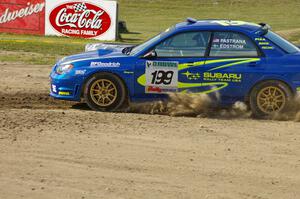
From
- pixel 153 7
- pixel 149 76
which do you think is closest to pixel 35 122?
pixel 149 76

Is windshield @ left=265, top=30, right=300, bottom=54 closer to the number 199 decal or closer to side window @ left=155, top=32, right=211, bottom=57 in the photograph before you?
side window @ left=155, top=32, right=211, bottom=57

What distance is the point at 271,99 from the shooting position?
961cm

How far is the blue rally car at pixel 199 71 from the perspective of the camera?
9.56 meters

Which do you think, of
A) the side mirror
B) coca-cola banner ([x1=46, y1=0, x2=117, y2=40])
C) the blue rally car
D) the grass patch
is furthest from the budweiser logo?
the side mirror

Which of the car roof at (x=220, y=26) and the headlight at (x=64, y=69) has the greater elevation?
the car roof at (x=220, y=26)

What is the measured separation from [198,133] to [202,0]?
44635mm

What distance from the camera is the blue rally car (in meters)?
Result: 9.56

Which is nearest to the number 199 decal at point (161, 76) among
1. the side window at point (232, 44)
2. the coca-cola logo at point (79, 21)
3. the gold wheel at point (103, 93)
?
the gold wheel at point (103, 93)

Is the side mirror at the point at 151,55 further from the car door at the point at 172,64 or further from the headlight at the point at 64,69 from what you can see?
the headlight at the point at 64,69

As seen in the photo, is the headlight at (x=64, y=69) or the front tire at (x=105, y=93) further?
the headlight at (x=64, y=69)

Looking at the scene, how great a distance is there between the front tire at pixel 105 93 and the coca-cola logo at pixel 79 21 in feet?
54.0

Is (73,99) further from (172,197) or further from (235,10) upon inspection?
(235,10)

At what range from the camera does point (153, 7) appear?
161ft

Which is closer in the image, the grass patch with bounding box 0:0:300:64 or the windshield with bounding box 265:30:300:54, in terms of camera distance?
the windshield with bounding box 265:30:300:54
